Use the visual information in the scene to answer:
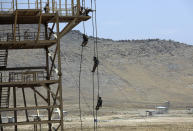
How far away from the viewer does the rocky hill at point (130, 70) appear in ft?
310

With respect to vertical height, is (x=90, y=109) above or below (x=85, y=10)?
below

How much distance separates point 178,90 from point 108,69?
17.0 metres

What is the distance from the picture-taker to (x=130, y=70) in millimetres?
114312

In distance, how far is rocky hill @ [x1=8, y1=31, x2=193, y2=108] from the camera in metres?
94.6

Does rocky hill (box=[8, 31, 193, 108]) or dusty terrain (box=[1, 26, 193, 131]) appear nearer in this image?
dusty terrain (box=[1, 26, 193, 131])

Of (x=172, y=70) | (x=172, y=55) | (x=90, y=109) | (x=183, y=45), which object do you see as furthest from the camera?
(x=183, y=45)

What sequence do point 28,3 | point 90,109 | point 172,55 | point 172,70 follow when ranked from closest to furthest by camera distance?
point 28,3
point 90,109
point 172,70
point 172,55

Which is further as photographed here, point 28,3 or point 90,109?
point 90,109

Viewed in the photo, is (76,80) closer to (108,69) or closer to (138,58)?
(108,69)

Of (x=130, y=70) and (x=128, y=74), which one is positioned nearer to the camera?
(x=128, y=74)

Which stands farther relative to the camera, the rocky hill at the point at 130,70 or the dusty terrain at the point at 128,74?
the rocky hill at the point at 130,70

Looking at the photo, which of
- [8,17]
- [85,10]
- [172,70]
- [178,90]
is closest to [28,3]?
[8,17]

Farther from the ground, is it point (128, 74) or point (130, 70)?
point (130, 70)

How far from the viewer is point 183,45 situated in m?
A: 140
